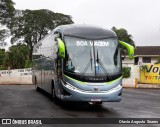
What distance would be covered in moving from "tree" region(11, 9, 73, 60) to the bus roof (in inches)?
2412

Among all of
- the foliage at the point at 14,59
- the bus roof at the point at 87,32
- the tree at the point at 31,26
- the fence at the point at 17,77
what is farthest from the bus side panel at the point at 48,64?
the tree at the point at 31,26

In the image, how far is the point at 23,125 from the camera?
408 inches

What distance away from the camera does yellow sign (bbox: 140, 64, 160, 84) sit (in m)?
31.9

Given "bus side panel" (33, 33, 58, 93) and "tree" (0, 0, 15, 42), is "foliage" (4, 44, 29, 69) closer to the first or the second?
"tree" (0, 0, 15, 42)

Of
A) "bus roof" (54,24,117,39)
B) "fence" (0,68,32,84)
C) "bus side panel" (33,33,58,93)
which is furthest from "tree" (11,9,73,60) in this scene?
"bus roof" (54,24,117,39)

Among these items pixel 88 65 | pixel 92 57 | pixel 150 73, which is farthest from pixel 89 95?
pixel 150 73

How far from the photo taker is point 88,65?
14141 mm

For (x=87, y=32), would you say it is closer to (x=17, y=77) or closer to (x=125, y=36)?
(x=17, y=77)

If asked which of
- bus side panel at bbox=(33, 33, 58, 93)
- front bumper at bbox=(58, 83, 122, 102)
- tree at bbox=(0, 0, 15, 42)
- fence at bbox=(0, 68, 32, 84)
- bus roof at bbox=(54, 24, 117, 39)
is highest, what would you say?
tree at bbox=(0, 0, 15, 42)

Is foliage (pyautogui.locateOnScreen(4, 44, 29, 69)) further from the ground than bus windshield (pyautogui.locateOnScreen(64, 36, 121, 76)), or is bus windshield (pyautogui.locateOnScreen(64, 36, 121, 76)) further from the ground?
bus windshield (pyautogui.locateOnScreen(64, 36, 121, 76))

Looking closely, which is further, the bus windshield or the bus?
the bus windshield

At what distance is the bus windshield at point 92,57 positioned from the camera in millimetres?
14128

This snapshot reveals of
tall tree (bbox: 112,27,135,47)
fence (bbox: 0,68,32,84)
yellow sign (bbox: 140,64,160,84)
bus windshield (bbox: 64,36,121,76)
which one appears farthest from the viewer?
tall tree (bbox: 112,27,135,47)

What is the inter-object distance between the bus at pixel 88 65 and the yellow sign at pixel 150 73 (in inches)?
671
